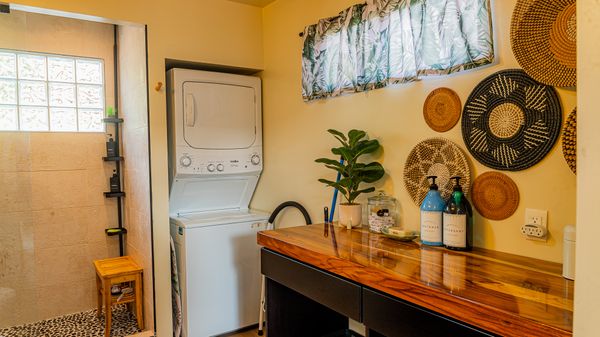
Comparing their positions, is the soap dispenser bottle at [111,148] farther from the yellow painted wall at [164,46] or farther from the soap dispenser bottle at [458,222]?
the soap dispenser bottle at [458,222]

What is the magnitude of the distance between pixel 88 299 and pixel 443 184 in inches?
129

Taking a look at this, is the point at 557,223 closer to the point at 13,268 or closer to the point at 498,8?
the point at 498,8

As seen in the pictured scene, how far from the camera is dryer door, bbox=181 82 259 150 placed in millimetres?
2936

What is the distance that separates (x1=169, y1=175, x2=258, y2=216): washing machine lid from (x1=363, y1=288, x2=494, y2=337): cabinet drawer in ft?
6.21

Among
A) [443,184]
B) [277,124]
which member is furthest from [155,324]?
[443,184]

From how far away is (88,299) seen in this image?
357 cm

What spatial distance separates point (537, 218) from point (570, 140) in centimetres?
34

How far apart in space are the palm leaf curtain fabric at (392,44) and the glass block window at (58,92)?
2.05 m

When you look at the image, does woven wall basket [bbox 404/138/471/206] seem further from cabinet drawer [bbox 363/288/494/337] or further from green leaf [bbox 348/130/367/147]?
cabinet drawer [bbox 363/288/494/337]

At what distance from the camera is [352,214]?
2270 mm

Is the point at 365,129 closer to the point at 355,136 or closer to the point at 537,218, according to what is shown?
the point at 355,136

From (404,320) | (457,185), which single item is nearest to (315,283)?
(404,320)

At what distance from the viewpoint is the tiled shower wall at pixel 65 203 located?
3299mm

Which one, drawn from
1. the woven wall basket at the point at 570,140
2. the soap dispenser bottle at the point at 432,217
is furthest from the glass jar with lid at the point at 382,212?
the woven wall basket at the point at 570,140
